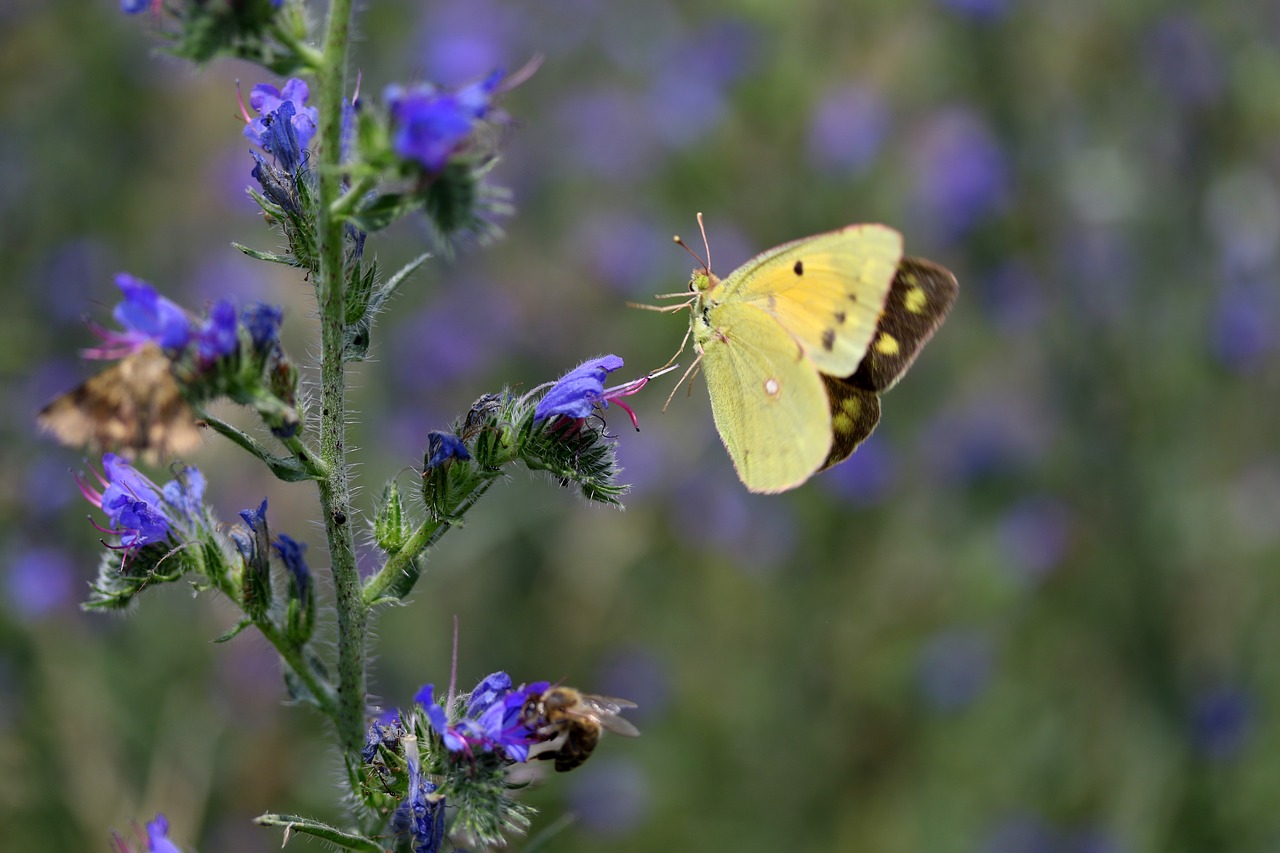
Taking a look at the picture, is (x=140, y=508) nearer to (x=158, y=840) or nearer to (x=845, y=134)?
(x=158, y=840)

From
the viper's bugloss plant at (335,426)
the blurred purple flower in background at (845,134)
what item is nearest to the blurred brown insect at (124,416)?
the viper's bugloss plant at (335,426)

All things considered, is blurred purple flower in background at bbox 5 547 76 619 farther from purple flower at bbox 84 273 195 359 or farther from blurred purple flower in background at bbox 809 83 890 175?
blurred purple flower in background at bbox 809 83 890 175

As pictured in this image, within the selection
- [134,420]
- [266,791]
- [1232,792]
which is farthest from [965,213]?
[134,420]

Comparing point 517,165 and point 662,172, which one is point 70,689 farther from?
point 517,165

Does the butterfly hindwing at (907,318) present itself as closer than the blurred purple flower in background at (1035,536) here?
Yes

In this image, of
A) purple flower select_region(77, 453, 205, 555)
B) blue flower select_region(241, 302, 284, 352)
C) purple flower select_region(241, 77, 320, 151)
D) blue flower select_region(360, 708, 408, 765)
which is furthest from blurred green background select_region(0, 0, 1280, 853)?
purple flower select_region(241, 77, 320, 151)

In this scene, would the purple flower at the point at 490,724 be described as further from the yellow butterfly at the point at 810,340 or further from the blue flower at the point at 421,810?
the yellow butterfly at the point at 810,340
